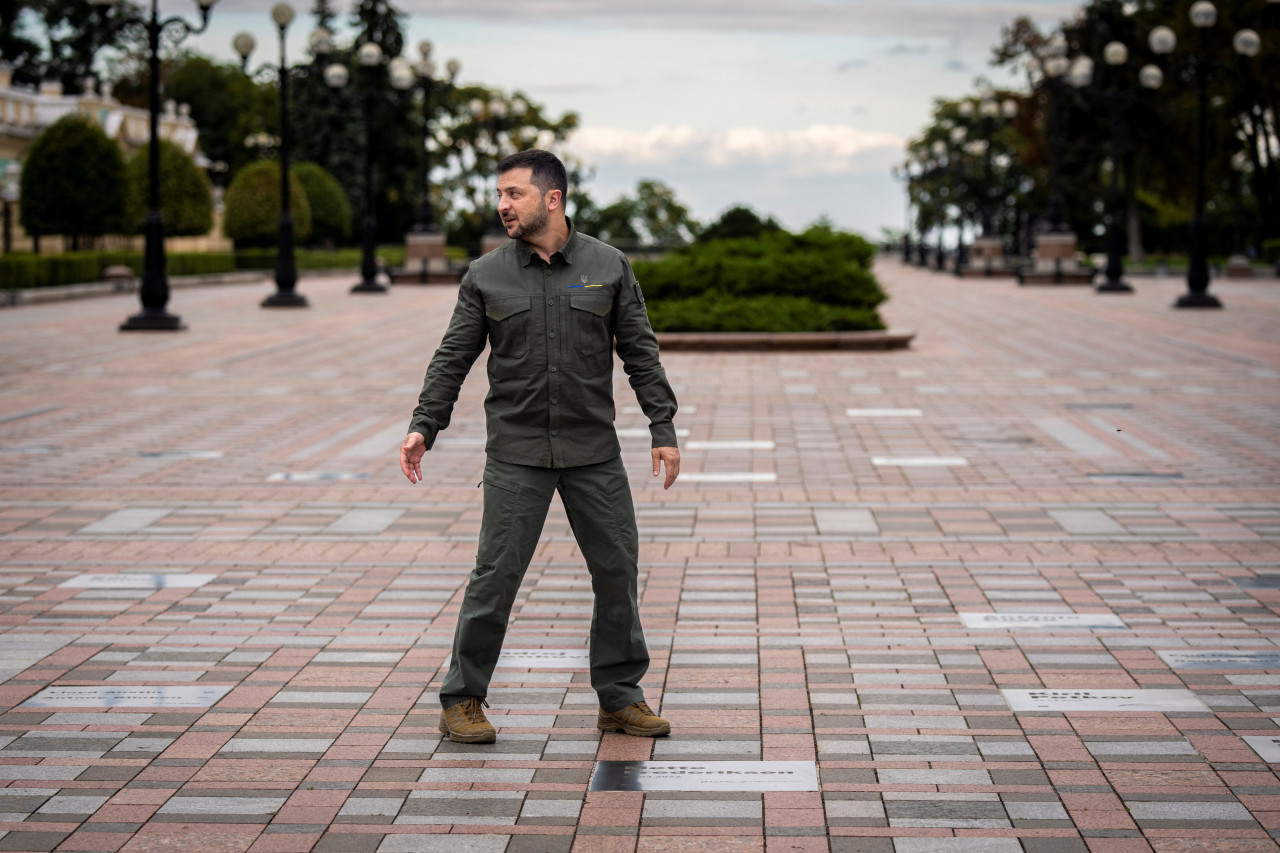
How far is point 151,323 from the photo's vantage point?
21453 millimetres

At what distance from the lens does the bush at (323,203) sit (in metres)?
57.3

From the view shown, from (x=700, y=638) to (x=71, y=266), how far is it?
30985mm

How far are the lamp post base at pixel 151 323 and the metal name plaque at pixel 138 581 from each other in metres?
15.6

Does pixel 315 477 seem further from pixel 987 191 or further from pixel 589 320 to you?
pixel 987 191

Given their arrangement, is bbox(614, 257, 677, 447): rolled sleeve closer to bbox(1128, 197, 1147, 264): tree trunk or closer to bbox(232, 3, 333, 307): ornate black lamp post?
bbox(232, 3, 333, 307): ornate black lamp post

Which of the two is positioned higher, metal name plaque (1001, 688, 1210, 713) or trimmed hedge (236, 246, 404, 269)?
trimmed hedge (236, 246, 404, 269)

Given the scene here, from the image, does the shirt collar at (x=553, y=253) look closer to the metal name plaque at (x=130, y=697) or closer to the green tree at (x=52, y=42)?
the metal name plaque at (x=130, y=697)

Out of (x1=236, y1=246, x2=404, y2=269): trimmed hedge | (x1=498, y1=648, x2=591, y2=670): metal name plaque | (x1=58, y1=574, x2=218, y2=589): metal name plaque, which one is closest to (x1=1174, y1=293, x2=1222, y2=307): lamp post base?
(x1=58, y1=574, x2=218, y2=589): metal name plaque

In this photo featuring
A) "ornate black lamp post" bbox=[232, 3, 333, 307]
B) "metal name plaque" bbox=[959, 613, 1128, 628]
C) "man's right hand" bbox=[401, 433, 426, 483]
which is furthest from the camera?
"ornate black lamp post" bbox=[232, 3, 333, 307]

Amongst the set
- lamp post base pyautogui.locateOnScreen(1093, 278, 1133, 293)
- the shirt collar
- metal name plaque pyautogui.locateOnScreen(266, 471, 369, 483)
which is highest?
the shirt collar

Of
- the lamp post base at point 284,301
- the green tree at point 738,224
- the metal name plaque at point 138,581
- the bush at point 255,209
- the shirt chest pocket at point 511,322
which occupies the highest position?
the bush at point 255,209

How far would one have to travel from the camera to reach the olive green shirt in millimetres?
4441

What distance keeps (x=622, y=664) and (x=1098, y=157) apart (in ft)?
204

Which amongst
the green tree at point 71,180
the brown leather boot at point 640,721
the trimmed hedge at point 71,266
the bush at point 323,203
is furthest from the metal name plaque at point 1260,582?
the bush at point 323,203
